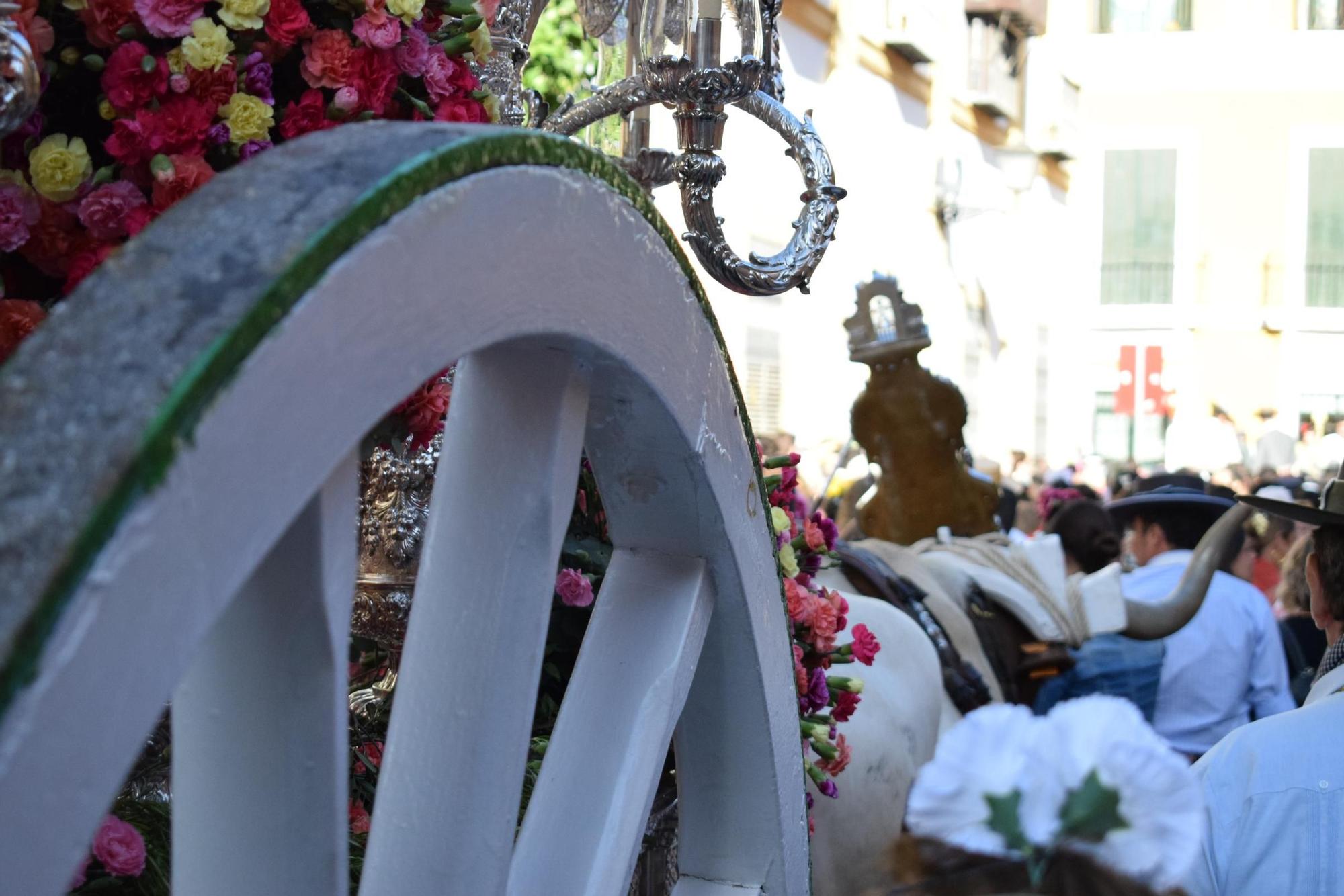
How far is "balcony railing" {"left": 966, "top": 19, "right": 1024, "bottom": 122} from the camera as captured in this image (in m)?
19.4

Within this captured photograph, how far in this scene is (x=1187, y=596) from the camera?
5.20 metres

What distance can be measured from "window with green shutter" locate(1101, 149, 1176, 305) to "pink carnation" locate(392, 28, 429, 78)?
2732cm

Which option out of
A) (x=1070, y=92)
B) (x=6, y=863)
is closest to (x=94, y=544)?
(x=6, y=863)

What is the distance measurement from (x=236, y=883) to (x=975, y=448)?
785 inches

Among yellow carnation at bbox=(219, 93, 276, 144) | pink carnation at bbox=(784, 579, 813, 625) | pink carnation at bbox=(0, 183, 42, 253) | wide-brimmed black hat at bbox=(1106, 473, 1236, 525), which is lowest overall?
wide-brimmed black hat at bbox=(1106, 473, 1236, 525)

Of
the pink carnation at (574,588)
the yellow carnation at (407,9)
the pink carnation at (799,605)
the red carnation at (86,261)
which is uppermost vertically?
the yellow carnation at (407,9)

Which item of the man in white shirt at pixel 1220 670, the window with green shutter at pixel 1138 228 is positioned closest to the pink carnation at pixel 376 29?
the man in white shirt at pixel 1220 670

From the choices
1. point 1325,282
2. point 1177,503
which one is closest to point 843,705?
point 1177,503

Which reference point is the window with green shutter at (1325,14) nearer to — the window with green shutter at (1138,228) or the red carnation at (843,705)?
the window with green shutter at (1138,228)

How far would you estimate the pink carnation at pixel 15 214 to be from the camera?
128 cm

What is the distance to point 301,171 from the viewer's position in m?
0.79

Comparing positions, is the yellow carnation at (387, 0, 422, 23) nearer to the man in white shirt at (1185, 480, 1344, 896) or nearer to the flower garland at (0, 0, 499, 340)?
the flower garland at (0, 0, 499, 340)

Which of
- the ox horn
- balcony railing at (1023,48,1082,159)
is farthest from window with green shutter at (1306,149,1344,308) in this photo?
the ox horn

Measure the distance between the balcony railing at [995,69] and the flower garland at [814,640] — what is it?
55.2 ft
